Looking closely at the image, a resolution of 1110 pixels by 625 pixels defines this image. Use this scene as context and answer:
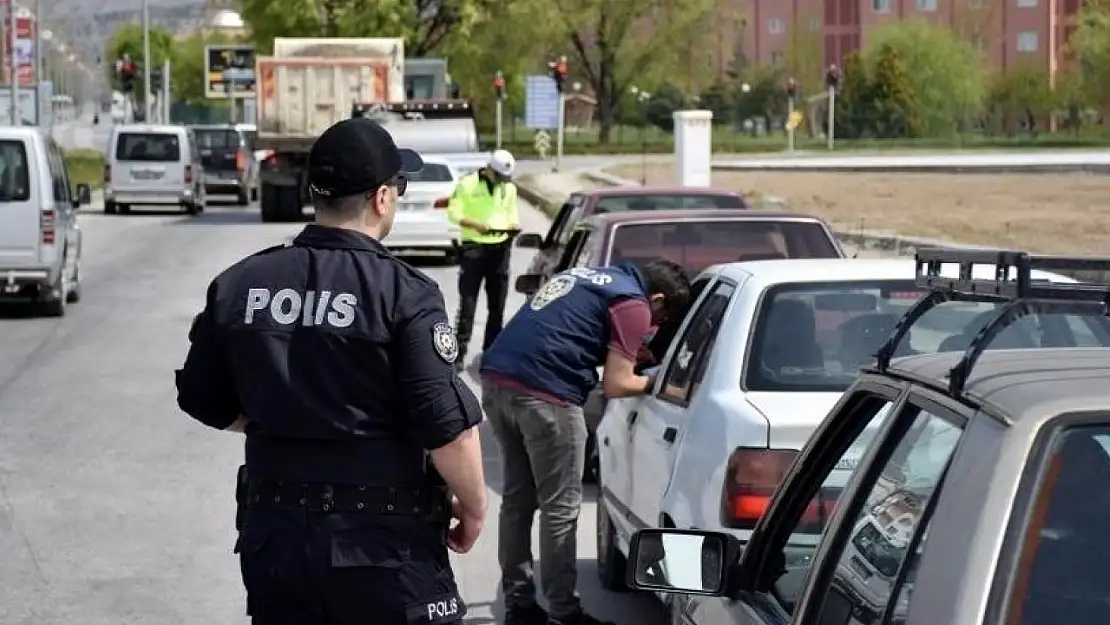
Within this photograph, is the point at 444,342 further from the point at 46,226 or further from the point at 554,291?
the point at 46,226

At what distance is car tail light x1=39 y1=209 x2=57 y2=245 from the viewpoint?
19.6 metres

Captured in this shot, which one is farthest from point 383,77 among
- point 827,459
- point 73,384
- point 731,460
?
point 827,459

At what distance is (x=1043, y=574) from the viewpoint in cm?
273

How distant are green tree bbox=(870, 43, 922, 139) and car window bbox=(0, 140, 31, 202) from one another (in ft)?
266

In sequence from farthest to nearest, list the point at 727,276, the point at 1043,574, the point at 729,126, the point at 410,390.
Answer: the point at 729,126
the point at 727,276
the point at 410,390
the point at 1043,574

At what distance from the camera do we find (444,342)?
170 inches

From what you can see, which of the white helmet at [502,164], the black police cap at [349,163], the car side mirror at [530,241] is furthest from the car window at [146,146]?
the black police cap at [349,163]

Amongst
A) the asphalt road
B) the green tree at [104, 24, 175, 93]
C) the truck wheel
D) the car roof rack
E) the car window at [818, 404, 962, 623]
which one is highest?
the green tree at [104, 24, 175, 93]

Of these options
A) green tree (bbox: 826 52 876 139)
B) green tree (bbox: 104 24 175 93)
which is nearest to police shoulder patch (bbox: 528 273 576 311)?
green tree (bbox: 826 52 876 139)

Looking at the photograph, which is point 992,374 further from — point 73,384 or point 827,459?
point 73,384

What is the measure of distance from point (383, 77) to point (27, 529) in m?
27.9

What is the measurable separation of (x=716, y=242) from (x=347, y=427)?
7451 mm

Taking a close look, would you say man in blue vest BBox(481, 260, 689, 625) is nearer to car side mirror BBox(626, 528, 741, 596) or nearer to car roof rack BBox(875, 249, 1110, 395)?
car side mirror BBox(626, 528, 741, 596)

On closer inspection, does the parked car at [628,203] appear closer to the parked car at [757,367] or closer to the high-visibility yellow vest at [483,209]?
the high-visibility yellow vest at [483,209]
